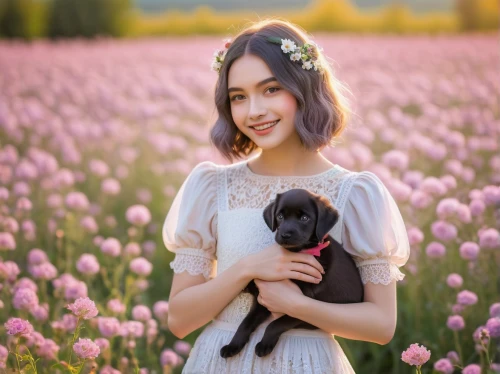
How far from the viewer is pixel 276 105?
94.0 inches

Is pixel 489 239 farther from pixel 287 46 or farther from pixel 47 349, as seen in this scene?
A: pixel 47 349

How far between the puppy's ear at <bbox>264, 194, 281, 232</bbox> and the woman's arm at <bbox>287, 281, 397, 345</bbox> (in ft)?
0.81

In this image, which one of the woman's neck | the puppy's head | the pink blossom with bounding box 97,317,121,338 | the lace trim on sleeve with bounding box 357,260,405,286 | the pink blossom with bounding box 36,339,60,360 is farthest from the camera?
the pink blossom with bounding box 97,317,121,338

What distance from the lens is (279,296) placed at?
220 cm

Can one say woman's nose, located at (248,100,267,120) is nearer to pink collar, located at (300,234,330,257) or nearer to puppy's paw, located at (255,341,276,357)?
pink collar, located at (300,234,330,257)

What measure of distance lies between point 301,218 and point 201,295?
1.61 ft

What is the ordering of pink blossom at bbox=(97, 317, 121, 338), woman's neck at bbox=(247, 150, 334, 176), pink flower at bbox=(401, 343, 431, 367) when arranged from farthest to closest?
1. pink blossom at bbox=(97, 317, 121, 338)
2. woman's neck at bbox=(247, 150, 334, 176)
3. pink flower at bbox=(401, 343, 431, 367)

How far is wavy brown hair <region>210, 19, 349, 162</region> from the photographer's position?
240cm

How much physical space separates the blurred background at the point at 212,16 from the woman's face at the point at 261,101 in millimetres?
12993

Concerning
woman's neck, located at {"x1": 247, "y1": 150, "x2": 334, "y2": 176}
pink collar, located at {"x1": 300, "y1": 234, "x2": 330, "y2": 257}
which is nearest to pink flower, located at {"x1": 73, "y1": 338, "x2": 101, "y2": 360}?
pink collar, located at {"x1": 300, "y1": 234, "x2": 330, "y2": 257}

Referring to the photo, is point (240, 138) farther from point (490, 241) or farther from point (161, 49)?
point (161, 49)

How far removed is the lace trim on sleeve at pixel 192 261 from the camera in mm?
2518

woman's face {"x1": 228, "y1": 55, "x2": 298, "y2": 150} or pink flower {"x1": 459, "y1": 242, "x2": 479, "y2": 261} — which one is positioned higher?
woman's face {"x1": 228, "y1": 55, "x2": 298, "y2": 150}

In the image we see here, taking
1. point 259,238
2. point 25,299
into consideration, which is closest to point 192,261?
point 259,238
